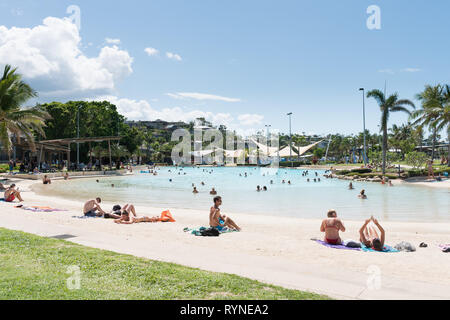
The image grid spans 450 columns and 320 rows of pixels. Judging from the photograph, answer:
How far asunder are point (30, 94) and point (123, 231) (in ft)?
67.4

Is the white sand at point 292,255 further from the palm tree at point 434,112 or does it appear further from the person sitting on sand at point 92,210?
the palm tree at point 434,112

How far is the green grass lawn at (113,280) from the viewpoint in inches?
170

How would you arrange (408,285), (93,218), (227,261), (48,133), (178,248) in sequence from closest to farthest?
1. (408,285)
2. (227,261)
3. (178,248)
4. (93,218)
5. (48,133)

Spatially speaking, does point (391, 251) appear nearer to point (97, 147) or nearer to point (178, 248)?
point (178, 248)

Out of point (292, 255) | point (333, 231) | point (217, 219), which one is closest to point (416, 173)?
point (333, 231)

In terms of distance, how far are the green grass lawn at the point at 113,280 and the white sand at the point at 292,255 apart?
53 centimetres

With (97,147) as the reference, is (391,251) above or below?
below

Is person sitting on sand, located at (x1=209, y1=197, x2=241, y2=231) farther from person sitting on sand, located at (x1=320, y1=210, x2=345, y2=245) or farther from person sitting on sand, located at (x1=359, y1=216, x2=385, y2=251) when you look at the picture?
person sitting on sand, located at (x1=359, y1=216, x2=385, y2=251)

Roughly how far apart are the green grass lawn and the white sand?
53cm

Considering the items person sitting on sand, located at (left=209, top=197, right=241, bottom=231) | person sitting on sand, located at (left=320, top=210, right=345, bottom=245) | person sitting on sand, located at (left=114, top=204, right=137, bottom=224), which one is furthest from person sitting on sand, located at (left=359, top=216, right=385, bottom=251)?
person sitting on sand, located at (left=114, top=204, right=137, bottom=224)

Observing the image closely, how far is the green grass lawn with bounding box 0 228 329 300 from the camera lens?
14.2 ft

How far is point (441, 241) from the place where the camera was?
9305mm
